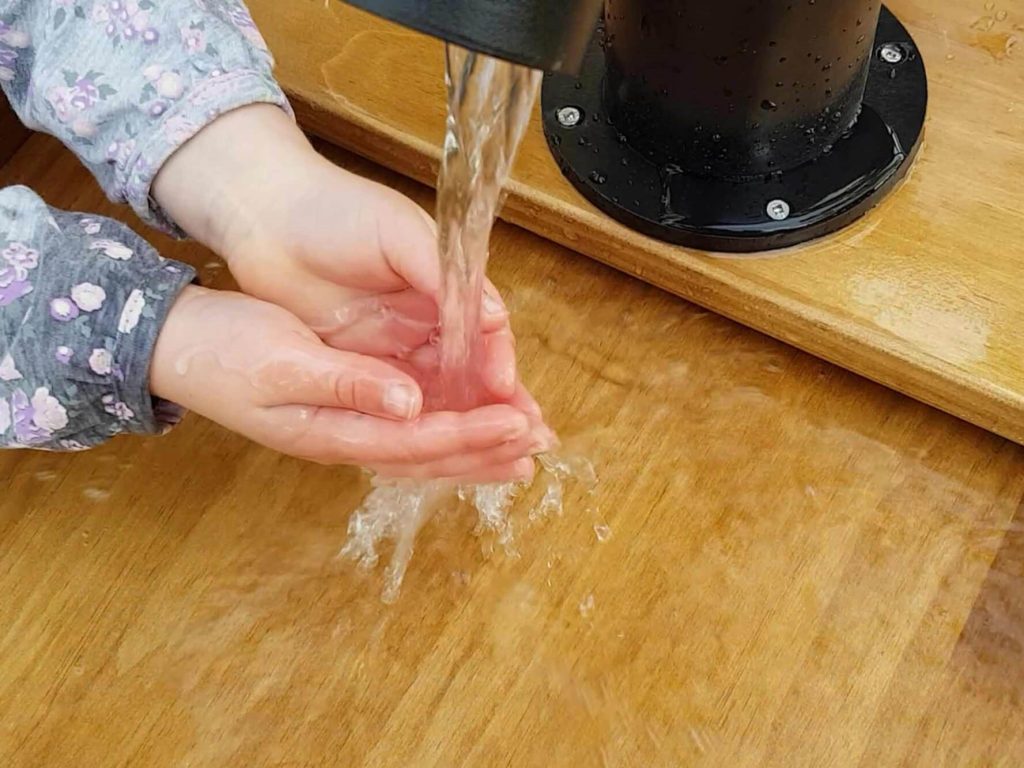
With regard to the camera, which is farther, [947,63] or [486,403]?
[947,63]

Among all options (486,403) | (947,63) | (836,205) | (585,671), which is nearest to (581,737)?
(585,671)

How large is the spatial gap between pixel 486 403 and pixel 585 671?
0.12 metres

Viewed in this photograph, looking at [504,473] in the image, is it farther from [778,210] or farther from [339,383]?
[778,210]

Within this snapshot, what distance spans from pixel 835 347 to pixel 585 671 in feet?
0.63

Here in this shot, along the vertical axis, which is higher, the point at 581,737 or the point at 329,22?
the point at 329,22

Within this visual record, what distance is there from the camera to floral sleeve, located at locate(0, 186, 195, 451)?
432 mm

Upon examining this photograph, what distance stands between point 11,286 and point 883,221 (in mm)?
395

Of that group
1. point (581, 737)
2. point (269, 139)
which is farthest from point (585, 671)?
point (269, 139)

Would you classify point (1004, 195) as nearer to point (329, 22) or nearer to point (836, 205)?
point (836, 205)

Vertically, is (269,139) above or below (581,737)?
above

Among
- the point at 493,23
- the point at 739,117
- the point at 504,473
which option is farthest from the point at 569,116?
the point at 493,23

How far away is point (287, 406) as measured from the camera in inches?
17.0

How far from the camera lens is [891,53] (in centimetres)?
58

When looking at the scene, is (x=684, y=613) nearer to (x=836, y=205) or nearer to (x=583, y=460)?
(x=583, y=460)
